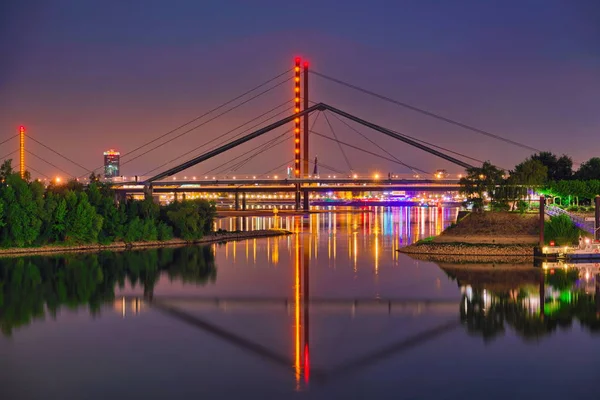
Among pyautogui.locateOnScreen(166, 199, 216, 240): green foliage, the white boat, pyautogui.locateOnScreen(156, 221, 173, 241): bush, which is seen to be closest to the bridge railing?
the white boat

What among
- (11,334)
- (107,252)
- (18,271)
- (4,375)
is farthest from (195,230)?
(4,375)

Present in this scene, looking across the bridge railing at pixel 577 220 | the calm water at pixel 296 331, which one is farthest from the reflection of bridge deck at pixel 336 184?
the calm water at pixel 296 331

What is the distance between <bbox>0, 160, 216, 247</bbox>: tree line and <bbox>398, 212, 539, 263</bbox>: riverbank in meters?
12.9

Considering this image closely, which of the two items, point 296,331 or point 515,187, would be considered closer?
point 296,331

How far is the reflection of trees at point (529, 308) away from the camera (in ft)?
58.4

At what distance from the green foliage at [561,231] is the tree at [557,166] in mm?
18772

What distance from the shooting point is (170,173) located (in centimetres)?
5941

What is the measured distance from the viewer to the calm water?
13.3 metres

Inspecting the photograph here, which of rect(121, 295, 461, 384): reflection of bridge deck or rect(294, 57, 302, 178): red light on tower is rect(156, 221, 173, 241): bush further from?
rect(294, 57, 302, 178): red light on tower

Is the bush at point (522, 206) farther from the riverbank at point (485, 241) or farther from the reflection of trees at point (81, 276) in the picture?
the reflection of trees at point (81, 276)

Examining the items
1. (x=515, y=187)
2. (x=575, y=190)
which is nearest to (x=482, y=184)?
(x=515, y=187)

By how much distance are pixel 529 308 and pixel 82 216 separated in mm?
22785

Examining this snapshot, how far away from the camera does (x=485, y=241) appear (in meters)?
32.9

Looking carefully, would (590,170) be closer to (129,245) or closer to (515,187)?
(515,187)
